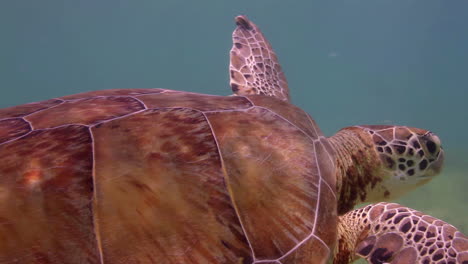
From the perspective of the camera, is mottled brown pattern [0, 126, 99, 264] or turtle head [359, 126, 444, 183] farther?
turtle head [359, 126, 444, 183]

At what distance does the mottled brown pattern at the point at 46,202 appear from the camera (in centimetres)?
121

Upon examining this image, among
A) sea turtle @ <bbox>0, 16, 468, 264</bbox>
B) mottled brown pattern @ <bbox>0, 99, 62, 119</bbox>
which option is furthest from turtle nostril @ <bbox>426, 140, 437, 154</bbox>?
mottled brown pattern @ <bbox>0, 99, 62, 119</bbox>

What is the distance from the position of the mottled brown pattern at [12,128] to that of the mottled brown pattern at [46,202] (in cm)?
6

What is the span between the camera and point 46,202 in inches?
50.8

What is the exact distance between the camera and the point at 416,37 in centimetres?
6056

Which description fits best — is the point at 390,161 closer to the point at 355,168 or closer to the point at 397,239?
the point at 355,168

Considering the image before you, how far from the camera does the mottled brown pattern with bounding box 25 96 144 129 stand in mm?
1603

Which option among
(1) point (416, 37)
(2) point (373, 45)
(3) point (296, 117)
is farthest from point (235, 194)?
(2) point (373, 45)

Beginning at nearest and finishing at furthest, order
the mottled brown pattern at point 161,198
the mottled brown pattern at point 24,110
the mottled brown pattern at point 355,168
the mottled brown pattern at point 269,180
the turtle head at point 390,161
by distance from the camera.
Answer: the mottled brown pattern at point 161,198, the mottled brown pattern at point 269,180, the mottled brown pattern at point 24,110, the mottled brown pattern at point 355,168, the turtle head at point 390,161

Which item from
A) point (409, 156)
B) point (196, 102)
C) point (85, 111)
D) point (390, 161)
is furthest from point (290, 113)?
point (85, 111)

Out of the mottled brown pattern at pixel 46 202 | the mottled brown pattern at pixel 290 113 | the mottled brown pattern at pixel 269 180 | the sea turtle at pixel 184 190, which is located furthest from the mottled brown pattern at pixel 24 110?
the mottled brown pattern at pixel 290 113

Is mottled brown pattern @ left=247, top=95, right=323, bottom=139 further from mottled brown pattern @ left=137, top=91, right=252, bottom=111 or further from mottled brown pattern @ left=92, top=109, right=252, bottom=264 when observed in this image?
mottled brown pattern @ left=92, top=109, right=252, bottom=264

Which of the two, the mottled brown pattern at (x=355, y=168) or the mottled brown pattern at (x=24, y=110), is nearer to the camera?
the mottled brown pattern at (x=24, y=110)

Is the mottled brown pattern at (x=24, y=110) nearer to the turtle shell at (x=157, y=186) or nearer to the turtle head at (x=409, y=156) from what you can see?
the turtle shell at (x=157, y=186)
